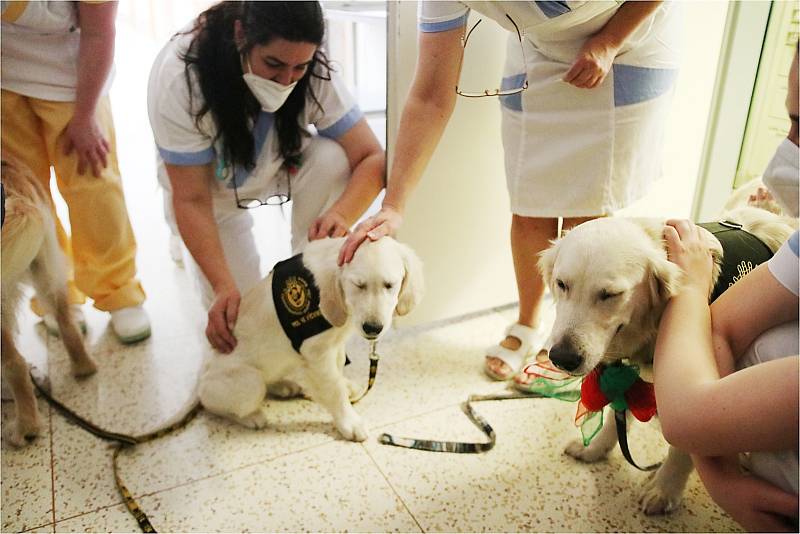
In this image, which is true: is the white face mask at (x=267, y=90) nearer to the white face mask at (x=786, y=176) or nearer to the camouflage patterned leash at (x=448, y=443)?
the camouflage patterned leash at (x=448, y=443)

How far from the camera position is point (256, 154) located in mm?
1491

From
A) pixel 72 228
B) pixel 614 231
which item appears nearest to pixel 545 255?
pixel 614 231

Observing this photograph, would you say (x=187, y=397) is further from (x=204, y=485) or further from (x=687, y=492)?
(x=687, y=492)

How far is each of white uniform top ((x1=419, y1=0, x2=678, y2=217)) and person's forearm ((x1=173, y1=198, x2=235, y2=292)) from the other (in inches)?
27.3

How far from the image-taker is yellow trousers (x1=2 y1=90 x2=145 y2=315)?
4.99ft

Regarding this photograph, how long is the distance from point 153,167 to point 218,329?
0.53 m

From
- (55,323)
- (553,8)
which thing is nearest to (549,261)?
(553,8)

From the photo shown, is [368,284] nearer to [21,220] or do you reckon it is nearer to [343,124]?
[343,124]

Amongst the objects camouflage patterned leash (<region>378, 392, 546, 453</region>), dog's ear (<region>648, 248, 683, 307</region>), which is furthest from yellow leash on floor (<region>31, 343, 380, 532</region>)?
A: dog's ear (<region>648, 248, 683, 307</region>)

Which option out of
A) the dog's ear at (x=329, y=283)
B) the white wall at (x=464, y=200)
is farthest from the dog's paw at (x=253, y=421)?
the white wall at (x=464, y=200)

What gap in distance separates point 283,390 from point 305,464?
10.7 inches

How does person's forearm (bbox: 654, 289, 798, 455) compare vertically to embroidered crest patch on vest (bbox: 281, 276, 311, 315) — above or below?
above

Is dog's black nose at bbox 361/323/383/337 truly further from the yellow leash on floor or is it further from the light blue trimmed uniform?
the light blue trimmed uniform

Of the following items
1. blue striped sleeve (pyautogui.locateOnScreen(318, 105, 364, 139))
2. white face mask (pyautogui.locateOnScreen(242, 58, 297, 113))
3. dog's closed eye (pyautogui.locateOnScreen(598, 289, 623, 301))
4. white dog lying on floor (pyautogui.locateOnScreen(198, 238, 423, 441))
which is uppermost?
white face mask (pyautogui.locateOnScreen(242, 58, 297, 113))
